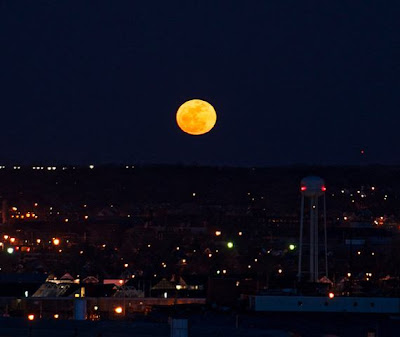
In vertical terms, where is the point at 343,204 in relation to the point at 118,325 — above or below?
above

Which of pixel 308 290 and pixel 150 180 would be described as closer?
pixel 308 290

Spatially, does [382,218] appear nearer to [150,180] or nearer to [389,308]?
[150,180]

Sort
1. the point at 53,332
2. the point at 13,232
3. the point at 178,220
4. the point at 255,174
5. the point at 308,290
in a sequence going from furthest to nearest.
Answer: the point at 255,174
the point at 178,220
the point at 13,232
the point at 308,290
the point at 53,332

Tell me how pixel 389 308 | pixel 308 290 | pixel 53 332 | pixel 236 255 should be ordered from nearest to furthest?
pixel 53 332 → pixel 389 308 → pixel 308 290 → pixel 236 255

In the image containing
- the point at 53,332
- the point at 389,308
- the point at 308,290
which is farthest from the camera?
the point at 308,290

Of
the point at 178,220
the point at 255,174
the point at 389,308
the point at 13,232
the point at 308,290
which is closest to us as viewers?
the point at 389,308

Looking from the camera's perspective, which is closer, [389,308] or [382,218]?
[389,308]

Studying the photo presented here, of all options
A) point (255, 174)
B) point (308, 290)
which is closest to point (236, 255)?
point (308, 290)

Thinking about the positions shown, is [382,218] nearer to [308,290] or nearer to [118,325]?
[308,290]

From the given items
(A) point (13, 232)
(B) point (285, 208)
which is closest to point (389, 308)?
(A) point (13, 232)

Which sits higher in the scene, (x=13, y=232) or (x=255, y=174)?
(x=255, y=174)
